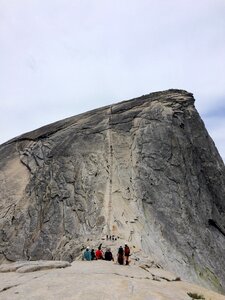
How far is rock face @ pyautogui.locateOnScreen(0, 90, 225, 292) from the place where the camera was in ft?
136

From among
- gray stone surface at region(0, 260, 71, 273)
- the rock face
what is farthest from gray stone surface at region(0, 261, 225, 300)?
the rock face

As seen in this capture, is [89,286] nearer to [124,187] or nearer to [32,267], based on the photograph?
[32,267]

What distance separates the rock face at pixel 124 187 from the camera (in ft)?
136

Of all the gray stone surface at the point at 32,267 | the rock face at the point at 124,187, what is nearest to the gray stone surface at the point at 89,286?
the gray stone surface at the point at 32,267

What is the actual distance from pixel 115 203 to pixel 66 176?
8.29m

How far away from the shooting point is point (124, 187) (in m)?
45.9

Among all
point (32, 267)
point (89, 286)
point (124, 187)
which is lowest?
point (89, 286)

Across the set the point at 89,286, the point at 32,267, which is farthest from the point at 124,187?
the point at 89,286

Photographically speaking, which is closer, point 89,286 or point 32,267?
point 89,286

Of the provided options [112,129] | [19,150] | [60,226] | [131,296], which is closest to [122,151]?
[112,129]

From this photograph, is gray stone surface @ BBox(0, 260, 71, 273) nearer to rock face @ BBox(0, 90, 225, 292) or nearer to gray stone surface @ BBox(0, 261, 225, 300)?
gray stone surface @ BBox(0, 261, 225, 300)

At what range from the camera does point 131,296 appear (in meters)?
16.5

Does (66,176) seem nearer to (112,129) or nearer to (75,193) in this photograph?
(75,193)

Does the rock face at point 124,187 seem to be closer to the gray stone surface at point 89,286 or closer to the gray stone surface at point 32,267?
the gray stone surface at point 32,267
